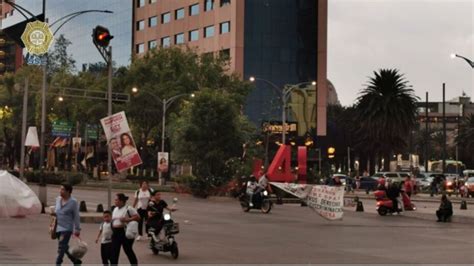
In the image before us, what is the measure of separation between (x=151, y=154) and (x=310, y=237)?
5422cm

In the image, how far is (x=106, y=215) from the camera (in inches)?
471

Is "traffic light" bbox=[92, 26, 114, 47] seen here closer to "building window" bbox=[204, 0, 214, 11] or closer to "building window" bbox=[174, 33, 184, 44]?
"building window" bbox=[204, 0, 214, 11]

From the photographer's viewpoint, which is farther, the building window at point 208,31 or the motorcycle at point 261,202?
the building window at point 208,31

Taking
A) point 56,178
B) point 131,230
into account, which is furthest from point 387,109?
point 131,230

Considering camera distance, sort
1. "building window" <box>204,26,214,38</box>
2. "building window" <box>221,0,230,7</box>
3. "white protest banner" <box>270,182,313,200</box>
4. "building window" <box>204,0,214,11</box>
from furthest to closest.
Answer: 1. "building window" <box>204,0,214,11</box>
2. "building window" <box>204,26,214,38</box>
3. "building window" <box>221,0,230,7</box>
4. "white protest banner" <box>270,182,313,200</box>

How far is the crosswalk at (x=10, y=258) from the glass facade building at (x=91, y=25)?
75855 mm

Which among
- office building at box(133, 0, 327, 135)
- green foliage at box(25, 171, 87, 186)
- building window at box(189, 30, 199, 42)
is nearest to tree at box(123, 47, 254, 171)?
green foliage at box(25, 171, 87, 186)

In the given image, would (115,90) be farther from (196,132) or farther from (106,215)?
(106,215)

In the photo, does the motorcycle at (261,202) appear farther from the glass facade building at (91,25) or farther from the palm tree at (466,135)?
the palm tree at (466,135)

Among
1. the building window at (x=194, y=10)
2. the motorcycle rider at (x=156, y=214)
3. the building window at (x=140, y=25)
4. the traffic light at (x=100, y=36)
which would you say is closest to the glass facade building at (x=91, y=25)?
the building window at (x=140, y=25)

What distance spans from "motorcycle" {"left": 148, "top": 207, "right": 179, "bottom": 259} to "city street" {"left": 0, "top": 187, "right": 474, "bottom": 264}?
0.66 feet

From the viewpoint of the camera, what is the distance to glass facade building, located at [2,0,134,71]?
100812 millimetres

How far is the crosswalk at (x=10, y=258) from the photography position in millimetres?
13422

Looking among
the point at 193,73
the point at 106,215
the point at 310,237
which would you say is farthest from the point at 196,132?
the point at 106,215
